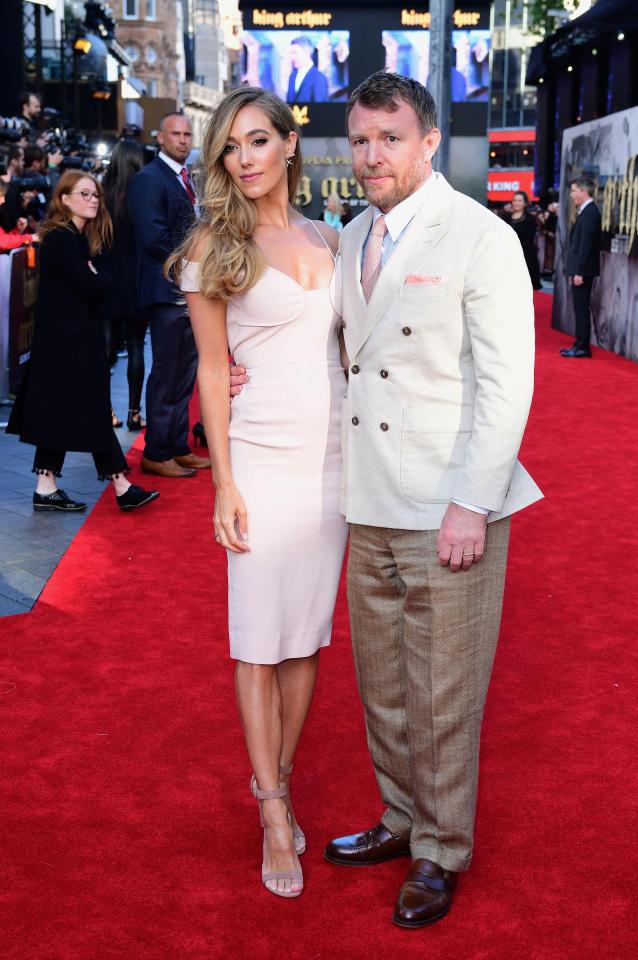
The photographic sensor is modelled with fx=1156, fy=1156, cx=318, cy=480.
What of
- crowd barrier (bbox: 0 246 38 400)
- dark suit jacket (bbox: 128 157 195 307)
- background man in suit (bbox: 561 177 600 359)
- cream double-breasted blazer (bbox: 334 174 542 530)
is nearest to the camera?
cream double-breasted blazer (bbox: 334 174 542 530)

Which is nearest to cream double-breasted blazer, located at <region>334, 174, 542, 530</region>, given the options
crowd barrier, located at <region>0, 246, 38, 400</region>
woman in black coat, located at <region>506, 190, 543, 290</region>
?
crowd barrier, located at <region>0, 246, 38, 400</region>

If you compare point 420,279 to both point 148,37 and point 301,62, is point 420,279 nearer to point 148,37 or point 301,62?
point 301,62

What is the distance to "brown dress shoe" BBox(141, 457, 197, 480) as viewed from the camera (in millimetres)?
6971

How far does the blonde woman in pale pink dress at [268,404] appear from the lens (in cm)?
265

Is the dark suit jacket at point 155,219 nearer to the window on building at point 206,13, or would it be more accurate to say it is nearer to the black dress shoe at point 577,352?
the black dress shoe at point 577,352

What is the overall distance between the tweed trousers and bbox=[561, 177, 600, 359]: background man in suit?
10443mm

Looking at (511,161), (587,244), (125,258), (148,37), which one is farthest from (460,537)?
(148,37)

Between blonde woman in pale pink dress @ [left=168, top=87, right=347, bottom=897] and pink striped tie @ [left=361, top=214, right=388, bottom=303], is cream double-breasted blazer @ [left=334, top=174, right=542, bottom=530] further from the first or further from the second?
blonde woman in pale pink dress @ [left=168, top=87, right=347, bottom=897]

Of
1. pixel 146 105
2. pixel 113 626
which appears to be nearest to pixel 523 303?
pixel 113 626

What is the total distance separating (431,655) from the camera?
8.45 feet

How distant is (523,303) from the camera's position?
2.39 metres

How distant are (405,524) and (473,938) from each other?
3.05 ft

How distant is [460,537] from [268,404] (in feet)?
1.88

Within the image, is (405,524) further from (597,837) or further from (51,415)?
(51,415)
